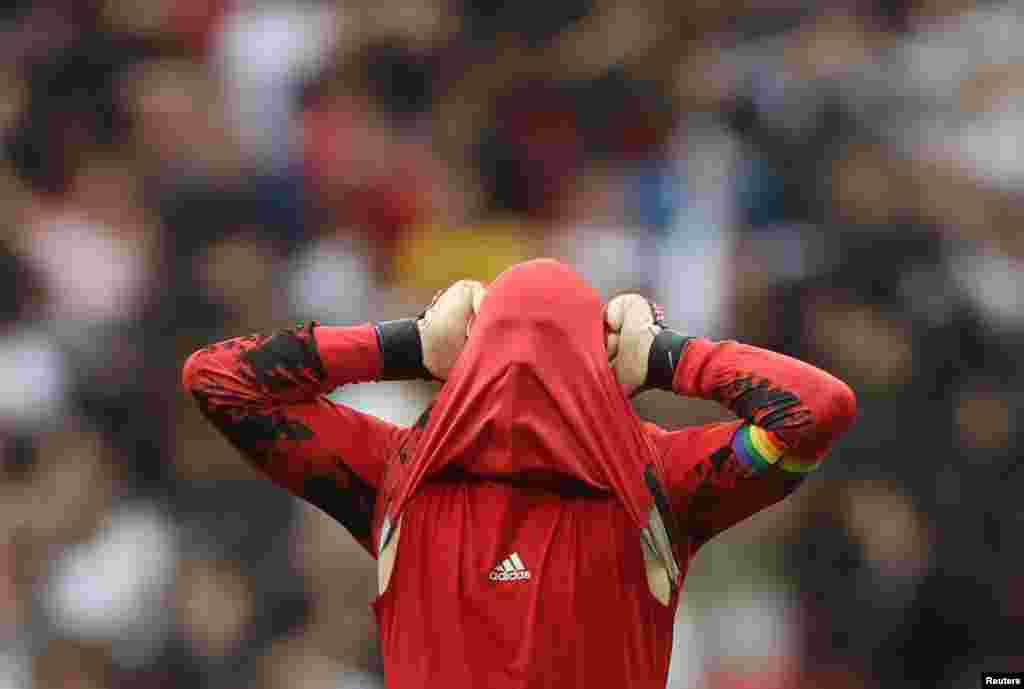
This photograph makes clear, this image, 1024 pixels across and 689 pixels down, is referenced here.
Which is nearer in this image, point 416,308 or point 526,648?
point 526,648

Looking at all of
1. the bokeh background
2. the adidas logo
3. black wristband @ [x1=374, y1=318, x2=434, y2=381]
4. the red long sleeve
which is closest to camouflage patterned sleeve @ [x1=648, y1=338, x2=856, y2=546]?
the red long sleeve

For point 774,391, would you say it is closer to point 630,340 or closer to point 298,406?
point 630,340

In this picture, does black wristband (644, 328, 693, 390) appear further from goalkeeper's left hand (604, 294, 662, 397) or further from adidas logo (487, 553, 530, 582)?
adidas logo (487, 553, 530, 582)

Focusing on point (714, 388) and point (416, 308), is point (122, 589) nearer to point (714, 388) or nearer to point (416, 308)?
point (416, 308)

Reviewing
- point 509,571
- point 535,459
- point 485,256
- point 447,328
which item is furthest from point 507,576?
point 485,256

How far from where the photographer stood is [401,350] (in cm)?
221

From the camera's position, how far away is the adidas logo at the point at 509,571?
2.05 meters

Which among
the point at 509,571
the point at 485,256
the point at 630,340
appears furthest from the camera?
the point at 485,256

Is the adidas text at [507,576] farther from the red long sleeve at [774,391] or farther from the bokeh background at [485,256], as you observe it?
the bokeh background at [485,256]

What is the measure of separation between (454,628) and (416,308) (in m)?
1.36

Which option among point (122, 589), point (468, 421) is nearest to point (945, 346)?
point (468, 421)

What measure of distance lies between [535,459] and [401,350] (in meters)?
0.29

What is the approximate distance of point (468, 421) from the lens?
2.08 metres

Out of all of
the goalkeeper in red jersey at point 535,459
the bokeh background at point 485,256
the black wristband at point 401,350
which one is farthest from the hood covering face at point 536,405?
the bokeh background at point 485,256
